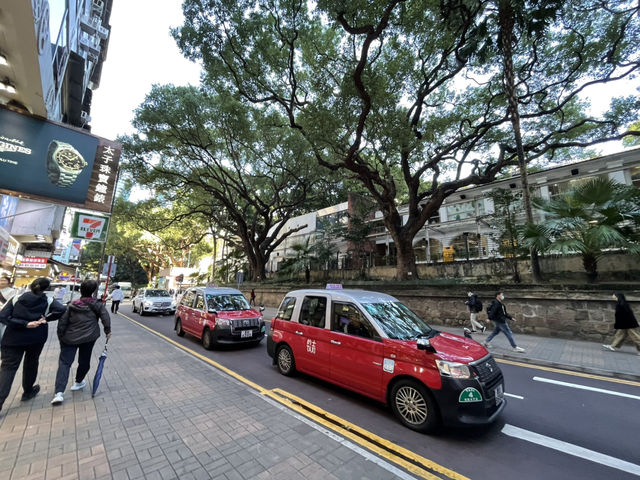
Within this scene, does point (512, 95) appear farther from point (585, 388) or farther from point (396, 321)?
point (396, 321)

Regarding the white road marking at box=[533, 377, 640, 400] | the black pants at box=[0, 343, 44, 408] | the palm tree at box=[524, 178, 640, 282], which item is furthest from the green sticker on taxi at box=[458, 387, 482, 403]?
the palm tree at box=[524, 178, 640, 282]

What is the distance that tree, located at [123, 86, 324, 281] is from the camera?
50.9 feet

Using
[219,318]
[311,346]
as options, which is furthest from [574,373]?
[219,318]

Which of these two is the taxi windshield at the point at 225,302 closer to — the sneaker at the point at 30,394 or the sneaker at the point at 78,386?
the sneaker at the point at 78,386

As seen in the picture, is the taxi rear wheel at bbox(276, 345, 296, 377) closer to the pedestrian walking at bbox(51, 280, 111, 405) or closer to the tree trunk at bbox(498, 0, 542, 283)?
the pedestrian walking at bbox(51, 280, 111, 405)

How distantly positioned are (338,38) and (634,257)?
47.9 feet

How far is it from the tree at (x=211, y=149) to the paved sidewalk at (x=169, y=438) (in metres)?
14.9

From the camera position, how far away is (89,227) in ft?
37.1

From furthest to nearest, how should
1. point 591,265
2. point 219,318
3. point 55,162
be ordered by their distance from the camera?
1. point 591,265
2. point 219,318
3. point 55,162

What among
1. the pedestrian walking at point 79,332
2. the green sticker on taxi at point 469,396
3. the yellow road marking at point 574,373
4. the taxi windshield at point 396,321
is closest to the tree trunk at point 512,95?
the yellow road marking at point 574,373

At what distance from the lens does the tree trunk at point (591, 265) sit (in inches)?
357

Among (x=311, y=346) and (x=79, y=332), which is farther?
(x=311, y=346)

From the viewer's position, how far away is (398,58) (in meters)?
11.8

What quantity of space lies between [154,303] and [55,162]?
37.8 ft
